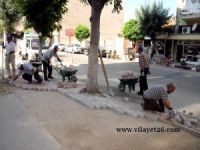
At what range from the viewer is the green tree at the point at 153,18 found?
3862 cm

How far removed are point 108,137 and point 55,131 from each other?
1.15m

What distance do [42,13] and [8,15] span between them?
21.8 m

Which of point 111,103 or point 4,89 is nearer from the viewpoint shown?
point 111,103

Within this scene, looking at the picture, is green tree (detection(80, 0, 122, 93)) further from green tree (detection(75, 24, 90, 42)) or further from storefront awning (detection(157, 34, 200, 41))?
green tree (detection(75, 24, 90, 42))

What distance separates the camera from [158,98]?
974 centimetres

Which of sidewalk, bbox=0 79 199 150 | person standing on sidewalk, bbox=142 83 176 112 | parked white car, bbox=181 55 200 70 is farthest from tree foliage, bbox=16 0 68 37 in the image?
parked white car, bbox=181 55 200 70

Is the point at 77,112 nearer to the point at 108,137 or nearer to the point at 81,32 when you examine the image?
the point at 108,137

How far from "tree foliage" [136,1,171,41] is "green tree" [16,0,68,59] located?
1763cm

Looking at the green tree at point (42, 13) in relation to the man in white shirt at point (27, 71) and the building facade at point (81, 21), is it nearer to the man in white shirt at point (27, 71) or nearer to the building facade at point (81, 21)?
the man in white shirt at point (27, 71)

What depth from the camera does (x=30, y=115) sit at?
31.6ft

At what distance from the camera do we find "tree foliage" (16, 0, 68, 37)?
21.4 metres

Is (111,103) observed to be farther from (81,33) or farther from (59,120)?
(81,33)

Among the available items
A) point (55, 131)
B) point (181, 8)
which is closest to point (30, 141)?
point (55, 131)
